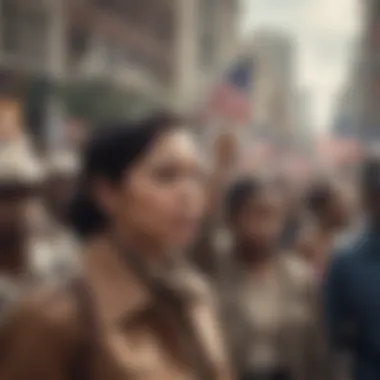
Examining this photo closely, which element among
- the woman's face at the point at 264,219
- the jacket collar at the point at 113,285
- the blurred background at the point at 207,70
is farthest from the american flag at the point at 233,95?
the jacket collar at the point at 113,285

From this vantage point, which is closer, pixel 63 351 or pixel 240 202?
pixel 63 351

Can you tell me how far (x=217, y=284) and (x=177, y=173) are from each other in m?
0.15

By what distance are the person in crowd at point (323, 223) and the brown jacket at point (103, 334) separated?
0.17 metres

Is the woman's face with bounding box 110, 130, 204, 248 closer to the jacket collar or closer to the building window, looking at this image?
the jacket collar

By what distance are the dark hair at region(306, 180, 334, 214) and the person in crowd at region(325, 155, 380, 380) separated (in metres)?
0.04

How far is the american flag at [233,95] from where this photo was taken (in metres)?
0.93

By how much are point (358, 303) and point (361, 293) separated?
14 millimetres

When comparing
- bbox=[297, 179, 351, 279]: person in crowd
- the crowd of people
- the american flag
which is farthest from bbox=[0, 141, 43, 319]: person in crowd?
bbox=[297, 179, 351, 279]: person in crowd

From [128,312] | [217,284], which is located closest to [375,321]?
[217,284]

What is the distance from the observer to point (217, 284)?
943 mm

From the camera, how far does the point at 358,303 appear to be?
1.00 meters

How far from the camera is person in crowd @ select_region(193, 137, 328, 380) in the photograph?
952 millimetres

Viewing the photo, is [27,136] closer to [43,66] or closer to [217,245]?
[43,66]

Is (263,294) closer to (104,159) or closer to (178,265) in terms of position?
(178,265)
